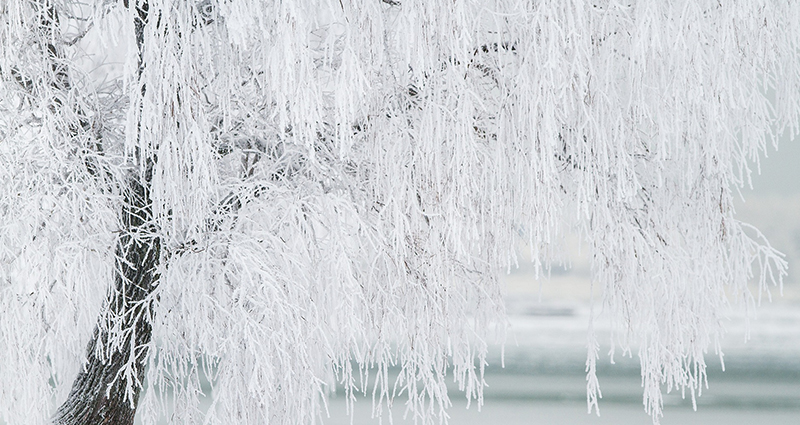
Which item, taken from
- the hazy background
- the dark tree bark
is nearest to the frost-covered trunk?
the dark tree bark

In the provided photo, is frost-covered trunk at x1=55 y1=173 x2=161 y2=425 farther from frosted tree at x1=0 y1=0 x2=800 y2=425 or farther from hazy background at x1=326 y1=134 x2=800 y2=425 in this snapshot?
hazy background at x1=326 y1=134 x2=800 y2=425

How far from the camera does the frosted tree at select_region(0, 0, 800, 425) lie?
314cm

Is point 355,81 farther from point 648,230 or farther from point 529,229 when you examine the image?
point 648,230

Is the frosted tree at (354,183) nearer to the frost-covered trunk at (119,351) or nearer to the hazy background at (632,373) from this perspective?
the frost-covered trunk at (119,351)

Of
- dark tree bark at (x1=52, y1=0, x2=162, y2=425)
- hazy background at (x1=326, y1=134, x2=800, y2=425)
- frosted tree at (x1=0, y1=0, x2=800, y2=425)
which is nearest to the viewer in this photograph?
frosted tree at (x1=0, y1=0, x2=800, y2=425)

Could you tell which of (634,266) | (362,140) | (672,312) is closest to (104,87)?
(362,140)

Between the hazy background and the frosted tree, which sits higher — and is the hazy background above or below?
below

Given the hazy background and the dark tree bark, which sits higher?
the dark tree bark

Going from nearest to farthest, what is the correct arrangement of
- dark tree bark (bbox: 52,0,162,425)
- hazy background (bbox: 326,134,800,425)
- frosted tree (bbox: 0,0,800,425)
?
frosted tree (bbox: 0,0,800,425) < dark tree bark (bbox: 52,0,162,425) < hazy background (bbox: 326,134,800,425)

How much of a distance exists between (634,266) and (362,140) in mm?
1384

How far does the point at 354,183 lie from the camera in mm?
3662

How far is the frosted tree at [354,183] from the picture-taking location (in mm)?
3141

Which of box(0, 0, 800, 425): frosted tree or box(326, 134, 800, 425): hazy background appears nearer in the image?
box(0, 0, 800, 425): frosted tree

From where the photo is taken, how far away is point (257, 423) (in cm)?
334
